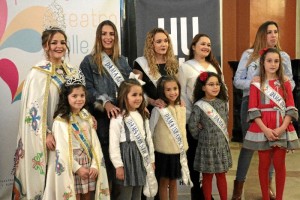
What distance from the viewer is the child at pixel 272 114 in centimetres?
252

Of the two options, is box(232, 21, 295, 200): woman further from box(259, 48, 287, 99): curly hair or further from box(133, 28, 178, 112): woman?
box(133, 28, 178, 112): woman

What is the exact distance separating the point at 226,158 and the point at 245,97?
0.52 meters

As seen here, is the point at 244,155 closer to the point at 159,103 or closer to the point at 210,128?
the point at 210,128

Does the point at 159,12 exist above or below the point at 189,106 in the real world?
above

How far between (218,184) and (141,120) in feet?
2.46

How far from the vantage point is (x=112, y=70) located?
8.02ft

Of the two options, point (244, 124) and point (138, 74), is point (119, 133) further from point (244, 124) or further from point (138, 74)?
point (244, 124)

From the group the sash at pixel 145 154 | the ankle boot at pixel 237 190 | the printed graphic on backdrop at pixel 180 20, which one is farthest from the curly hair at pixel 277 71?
the sash at pixel 145 154

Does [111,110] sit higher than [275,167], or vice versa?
[111,110]

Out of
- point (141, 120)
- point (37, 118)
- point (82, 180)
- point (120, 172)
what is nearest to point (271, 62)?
point (141, 120)

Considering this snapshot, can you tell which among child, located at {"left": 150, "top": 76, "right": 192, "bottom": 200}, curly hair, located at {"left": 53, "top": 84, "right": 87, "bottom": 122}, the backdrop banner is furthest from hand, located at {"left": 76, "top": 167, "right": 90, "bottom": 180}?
the backdrop banner

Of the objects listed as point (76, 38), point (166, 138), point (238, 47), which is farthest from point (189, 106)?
point (238, 47)

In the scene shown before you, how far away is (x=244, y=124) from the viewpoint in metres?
2.85

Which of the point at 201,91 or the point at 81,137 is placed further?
the point at 201,91
